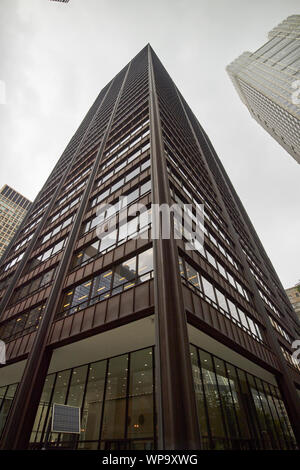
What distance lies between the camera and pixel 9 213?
121 m

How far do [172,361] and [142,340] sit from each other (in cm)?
431

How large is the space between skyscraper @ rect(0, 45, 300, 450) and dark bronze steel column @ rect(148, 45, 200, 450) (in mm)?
40

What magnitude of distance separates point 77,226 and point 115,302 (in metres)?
9.98

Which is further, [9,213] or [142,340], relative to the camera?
[9,213]

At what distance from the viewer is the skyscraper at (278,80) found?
77.0 m

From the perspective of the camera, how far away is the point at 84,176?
89.3 ft

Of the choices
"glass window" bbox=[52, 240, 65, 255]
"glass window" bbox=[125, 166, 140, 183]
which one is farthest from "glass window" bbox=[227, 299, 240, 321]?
"glass window" bbox=[52, 240, 65, 255]

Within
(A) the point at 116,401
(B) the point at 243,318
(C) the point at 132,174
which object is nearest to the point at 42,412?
(A) the point at 116,401

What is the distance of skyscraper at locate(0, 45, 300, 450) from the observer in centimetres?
916

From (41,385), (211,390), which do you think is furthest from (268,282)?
(41,385)

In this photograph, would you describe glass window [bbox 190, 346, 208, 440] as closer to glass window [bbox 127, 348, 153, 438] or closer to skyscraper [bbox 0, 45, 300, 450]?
skyscraper [bbox 0, 45, 300, 450]

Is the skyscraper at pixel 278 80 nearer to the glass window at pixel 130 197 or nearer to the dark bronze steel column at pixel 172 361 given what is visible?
the glass window at pixel 130 197

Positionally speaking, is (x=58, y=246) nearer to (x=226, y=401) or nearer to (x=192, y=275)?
(x=192, y=275)

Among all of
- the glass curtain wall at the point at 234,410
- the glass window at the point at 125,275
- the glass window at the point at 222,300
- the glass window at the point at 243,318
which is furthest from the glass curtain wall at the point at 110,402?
the glass window at the point at 243,318
